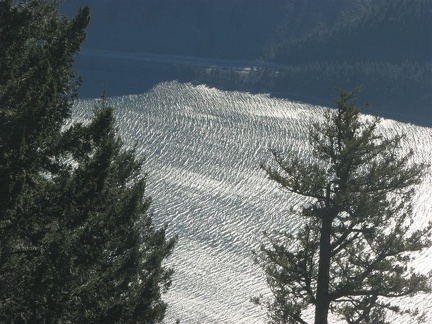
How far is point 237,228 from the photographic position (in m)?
41.6

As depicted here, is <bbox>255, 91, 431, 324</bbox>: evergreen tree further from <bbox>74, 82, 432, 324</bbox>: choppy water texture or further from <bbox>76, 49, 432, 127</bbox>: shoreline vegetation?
<bbox>76, 49, 432, 127</bbox>: shoreline vegetation

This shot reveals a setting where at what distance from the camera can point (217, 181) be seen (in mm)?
49625

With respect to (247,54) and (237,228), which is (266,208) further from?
(247,54)

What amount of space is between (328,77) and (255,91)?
34.2 ft

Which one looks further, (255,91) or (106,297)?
(255,91)

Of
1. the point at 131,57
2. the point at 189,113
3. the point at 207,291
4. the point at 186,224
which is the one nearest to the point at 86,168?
the point at 207,291

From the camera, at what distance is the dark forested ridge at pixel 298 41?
8931 cm

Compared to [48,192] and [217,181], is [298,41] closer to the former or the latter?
[217,181]

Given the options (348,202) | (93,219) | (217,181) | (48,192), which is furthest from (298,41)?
(48,192)

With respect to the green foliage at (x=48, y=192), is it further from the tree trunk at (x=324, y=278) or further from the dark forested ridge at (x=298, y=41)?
the dark forested ridge at (x=298, y=41)

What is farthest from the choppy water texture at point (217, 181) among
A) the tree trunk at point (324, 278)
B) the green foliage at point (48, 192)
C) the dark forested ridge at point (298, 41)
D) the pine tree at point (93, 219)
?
the dark forested ridge at point (298, 41)

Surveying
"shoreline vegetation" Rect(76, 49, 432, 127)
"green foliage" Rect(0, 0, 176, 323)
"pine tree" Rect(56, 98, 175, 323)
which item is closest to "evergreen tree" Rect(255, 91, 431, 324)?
"pine tree" Rect(56, 98, 175, 323)

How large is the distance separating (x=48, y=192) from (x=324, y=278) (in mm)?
5209

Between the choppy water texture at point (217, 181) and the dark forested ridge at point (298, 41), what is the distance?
9.61 meters
